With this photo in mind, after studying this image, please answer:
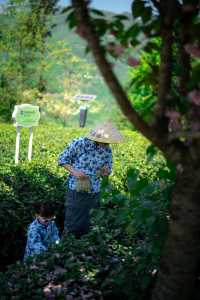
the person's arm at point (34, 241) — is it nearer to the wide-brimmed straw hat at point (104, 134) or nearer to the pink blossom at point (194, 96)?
the wide-brimmed straw hat at point (104, 134)

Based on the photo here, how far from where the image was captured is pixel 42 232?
5.57 metres

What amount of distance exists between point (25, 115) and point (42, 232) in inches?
224

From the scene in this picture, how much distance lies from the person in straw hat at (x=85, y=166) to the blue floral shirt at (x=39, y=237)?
0.26 metres

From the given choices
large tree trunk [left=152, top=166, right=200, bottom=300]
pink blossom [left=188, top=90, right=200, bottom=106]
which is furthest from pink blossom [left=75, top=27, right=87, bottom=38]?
large tree trunk [left=152, top=166, right=200, bottom=300]

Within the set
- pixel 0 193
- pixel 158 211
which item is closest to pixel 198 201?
pixel 158 211

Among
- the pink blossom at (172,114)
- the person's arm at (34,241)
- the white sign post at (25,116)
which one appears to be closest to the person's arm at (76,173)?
the person's arm at (34,241)

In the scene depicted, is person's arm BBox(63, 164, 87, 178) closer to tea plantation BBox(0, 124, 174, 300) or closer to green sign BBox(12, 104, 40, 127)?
tea plantation BBox(0, 124, 174, 300)

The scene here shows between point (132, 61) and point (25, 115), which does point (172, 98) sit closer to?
point (132, 61)

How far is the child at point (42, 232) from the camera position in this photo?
5.47 meters

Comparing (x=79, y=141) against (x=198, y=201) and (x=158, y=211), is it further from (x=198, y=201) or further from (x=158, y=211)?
(x=198, y=201)

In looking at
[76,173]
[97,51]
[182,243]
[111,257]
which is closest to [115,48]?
[97,51]

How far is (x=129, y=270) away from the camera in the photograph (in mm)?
3574

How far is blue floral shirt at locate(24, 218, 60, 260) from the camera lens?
543 centimetres

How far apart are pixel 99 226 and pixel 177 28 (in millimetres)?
2740
